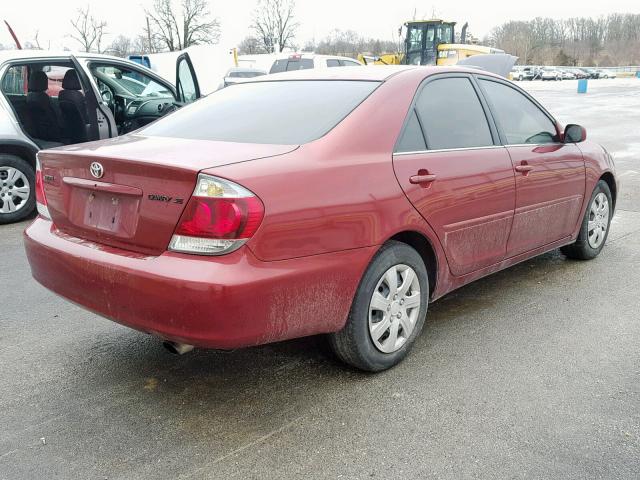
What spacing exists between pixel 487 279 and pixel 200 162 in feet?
9.56

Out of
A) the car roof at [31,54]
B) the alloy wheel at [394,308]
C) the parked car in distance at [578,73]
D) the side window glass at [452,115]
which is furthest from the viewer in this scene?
the parked car in distance at [578,73]

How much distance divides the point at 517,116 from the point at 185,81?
213 inches

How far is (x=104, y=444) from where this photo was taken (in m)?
2.67

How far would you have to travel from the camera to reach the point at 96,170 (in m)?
2.88

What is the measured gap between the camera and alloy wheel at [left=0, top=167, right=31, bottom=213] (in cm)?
686

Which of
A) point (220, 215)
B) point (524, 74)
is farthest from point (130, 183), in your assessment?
point (524, 74)

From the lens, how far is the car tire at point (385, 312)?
10.1ft

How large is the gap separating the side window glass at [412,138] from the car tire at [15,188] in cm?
510

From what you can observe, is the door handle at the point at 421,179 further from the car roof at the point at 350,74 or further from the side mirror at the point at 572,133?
the side mirror at the point at 572,133

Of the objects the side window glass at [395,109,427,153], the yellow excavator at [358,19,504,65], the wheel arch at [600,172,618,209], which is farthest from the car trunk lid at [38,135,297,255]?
the yellow excavator at [358,19,504,65]

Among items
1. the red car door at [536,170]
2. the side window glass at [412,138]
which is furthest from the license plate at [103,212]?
the red car door at [536,170]

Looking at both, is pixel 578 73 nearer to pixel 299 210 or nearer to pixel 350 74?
pixel 350 74

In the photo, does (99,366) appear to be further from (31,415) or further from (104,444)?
(104,444)

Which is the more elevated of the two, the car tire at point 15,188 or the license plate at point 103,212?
the license plate at point 103,212
